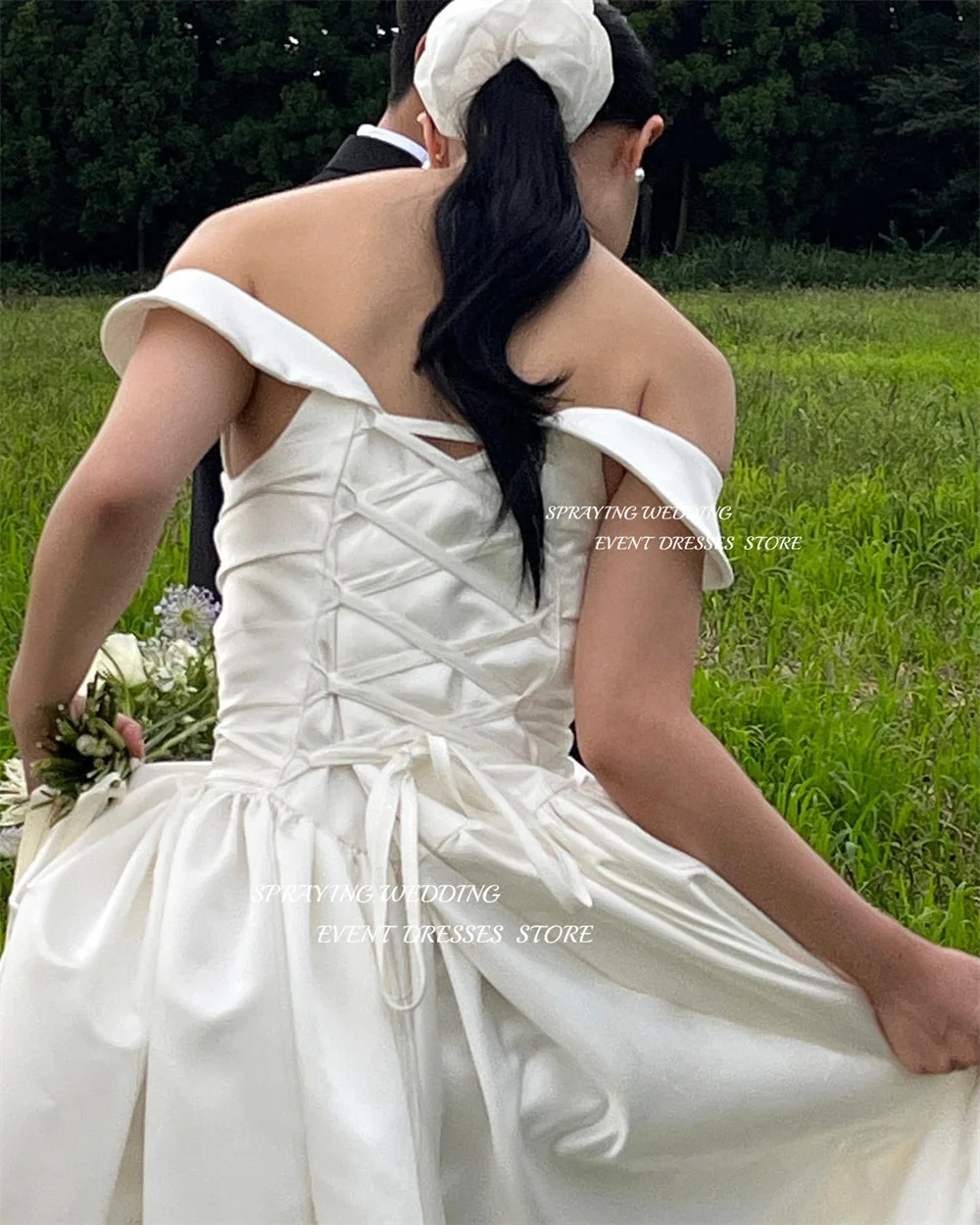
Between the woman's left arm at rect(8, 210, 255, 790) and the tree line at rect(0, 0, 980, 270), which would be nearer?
the woman's left arm at rect(8, 210, 255, 790)

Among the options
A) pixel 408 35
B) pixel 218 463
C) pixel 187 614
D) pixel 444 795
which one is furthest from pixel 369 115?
pixel 444 795

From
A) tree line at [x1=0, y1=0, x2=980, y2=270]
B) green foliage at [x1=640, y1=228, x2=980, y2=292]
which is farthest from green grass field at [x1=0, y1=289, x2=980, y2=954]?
tree line at [x1=0, y1=0, x2=980, y2=270]

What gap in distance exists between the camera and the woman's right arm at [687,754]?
149 centimetres

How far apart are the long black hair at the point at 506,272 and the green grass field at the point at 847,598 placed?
1679 mm

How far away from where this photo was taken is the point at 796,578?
4672mm

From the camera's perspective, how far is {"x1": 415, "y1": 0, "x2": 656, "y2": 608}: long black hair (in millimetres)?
1480

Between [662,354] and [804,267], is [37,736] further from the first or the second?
[804,267]

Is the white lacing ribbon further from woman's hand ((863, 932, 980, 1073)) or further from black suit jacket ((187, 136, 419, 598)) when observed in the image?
black suit jacket ((187, 136, 419, 598))

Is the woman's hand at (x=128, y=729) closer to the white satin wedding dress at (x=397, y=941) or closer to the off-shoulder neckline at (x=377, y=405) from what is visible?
the white satin wedding dress at (x=397, y=941)

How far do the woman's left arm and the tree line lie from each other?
15.9 meters

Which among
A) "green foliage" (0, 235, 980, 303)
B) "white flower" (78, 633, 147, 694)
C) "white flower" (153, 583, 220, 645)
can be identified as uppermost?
"white flower" (78, 633, 147, 694)

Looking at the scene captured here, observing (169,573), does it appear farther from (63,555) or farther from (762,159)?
(762,159)

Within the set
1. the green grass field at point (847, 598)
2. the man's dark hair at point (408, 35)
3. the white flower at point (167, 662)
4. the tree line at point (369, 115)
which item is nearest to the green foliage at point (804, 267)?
the tree line at point (369, 115)

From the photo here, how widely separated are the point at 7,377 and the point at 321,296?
7693 millimetres
